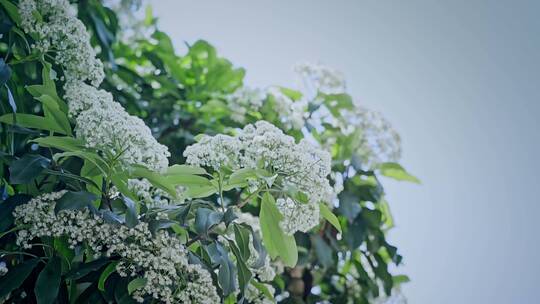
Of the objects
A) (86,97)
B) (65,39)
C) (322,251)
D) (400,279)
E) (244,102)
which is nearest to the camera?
(86,97)

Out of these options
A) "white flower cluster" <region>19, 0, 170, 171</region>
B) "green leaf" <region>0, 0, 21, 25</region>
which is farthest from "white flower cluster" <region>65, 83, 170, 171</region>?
"green leaf" <region>0, 0, 21, 25</region>

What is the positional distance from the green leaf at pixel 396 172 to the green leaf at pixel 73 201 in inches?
47.7

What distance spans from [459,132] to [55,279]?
2.24 meters

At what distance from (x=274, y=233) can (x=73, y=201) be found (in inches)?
13.9

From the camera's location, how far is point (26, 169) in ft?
3.51

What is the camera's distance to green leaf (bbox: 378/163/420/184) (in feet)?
6.81

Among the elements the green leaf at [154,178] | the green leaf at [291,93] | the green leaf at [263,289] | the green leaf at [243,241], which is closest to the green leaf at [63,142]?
the green leaf at [154,178]

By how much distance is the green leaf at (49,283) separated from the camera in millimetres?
1031

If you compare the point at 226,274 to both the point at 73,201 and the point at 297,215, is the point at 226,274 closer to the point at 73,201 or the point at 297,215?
the point at 297,215

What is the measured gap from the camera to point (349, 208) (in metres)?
1.84

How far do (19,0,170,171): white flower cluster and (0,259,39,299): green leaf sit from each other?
0.23 metres

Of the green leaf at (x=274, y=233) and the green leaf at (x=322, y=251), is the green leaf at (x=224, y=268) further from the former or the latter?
the green leaf at (x=322, y=251)

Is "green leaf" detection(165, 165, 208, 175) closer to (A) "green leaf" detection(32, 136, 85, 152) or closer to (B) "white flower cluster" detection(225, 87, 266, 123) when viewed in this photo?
(A) "green leaf" detection(32, 136, 85, 152)


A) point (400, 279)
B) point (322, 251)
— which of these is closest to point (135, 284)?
point (322, 251)
